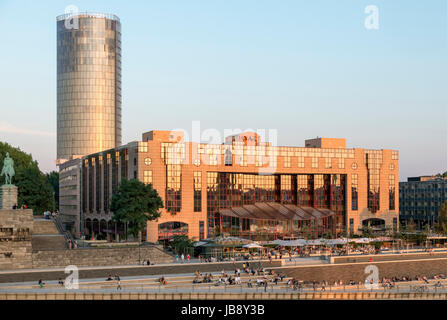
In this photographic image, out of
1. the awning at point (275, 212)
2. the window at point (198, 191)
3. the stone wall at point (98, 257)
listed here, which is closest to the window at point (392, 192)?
the awning at point (275, 212)

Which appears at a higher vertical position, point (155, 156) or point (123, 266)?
point (155, 156)

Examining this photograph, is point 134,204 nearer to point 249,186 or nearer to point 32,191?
point 249,186

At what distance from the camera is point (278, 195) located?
414ft

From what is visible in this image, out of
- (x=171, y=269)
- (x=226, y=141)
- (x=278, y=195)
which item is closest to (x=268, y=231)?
(x=278, y=195)

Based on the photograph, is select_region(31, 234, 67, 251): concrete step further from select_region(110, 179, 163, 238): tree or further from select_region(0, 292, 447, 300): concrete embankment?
select_region(0, 292, 447, 300): concrete embankment

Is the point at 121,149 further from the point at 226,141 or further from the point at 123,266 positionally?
the point at 123,266

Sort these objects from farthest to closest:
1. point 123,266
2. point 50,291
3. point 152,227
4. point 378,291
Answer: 1. point 152,227
2. point 123,266
3. point 378,291
4. point 50,291

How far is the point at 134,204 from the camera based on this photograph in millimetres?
89688

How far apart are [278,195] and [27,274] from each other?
66.2 meters

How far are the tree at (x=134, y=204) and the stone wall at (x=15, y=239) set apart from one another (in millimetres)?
15105

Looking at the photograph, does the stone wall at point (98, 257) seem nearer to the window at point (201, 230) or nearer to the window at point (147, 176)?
the window at point (147, 176)

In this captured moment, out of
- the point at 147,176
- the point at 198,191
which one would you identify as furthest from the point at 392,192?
the point at 147,176

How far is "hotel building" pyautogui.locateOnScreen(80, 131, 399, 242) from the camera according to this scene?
112188mm
